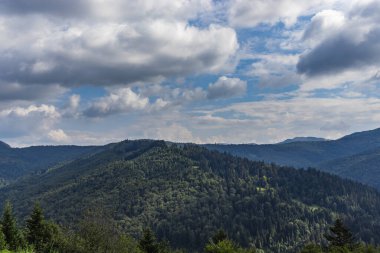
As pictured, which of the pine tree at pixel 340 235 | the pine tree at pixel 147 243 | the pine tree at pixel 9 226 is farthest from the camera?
the pine tree at pixel 340 235

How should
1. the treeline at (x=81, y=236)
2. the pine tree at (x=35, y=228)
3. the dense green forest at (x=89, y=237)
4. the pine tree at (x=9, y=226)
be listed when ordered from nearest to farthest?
the pine tree at (x=9, y=226), the treeline at (x=81, y=236), the dense green forest at (x=89, y=237), the pine tree at (x=35, y=228)

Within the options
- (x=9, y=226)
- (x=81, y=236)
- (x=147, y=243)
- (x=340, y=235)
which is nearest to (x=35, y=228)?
(x=9, y=226)

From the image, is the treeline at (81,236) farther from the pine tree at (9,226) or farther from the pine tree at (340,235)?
the pine tree at (340,235)

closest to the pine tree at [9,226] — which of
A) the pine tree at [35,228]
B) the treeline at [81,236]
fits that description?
the treeline at [81,236]

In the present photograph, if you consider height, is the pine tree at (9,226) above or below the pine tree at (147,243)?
above

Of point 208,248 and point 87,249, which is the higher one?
point 208,248

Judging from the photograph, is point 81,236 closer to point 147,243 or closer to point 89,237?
point 89,237

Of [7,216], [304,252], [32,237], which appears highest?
[7,216]

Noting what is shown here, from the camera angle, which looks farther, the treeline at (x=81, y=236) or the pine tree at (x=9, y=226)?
the treeline at (x=81, y=236)

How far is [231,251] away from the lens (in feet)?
224

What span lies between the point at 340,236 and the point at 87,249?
6687cm

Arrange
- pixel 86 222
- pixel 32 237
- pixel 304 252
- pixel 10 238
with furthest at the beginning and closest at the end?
pixel 304 252
pixel 86 222
pixel 32 237
pixel 10 238

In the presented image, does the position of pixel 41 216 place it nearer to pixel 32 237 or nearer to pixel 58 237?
pixel 32 237

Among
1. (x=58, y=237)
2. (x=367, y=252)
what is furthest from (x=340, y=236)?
(x=58, y=237)
